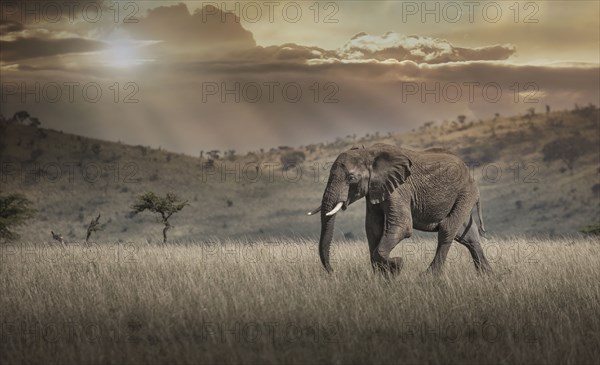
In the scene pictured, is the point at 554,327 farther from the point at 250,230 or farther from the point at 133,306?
the point at 250,230

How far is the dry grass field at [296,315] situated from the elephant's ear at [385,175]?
1413 mm

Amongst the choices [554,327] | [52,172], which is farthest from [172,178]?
[554,327]

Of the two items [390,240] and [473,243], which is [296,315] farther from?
[473,243]

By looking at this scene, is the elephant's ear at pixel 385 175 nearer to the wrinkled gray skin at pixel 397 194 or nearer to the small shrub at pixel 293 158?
the wrinkled gray skin at pixel 397 194

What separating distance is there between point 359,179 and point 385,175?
56 cm

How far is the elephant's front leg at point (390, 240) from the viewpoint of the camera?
1329 cm

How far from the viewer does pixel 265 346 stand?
8.94 m

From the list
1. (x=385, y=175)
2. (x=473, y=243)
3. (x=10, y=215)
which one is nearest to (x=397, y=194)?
(x=385, y=175)

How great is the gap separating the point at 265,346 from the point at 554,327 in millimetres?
3749

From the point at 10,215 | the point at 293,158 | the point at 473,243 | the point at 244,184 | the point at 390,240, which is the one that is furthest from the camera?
the point at 293,158

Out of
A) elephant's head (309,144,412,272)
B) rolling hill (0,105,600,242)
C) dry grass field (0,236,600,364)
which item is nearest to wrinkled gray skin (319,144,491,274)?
elephant's head (309,144,412,272)

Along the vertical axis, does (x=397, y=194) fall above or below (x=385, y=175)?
below

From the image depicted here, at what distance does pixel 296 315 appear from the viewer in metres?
10.6

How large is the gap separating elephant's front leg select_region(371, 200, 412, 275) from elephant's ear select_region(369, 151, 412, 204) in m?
0.34
